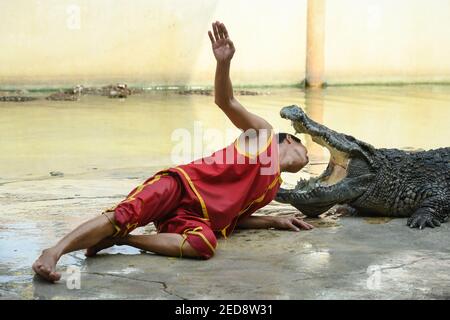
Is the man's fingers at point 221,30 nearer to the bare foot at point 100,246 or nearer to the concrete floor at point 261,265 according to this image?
the concrete floor at point 261,265

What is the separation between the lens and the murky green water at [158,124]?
7195 mm

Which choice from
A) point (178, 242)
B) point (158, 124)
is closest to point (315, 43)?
point (158, 124)

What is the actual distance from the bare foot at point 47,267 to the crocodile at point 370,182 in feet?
5.41

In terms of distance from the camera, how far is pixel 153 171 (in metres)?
6.32

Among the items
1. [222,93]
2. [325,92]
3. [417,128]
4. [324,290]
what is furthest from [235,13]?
[324,290]

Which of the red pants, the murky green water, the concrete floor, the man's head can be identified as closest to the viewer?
the concrete floor

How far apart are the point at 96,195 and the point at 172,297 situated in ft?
7.86

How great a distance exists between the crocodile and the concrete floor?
12 cm

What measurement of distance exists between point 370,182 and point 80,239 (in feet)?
6.50

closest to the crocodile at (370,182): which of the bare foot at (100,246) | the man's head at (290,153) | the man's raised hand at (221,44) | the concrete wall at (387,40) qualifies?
the man's head at (290,153)

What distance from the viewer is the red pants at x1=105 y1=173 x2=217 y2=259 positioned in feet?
11.5

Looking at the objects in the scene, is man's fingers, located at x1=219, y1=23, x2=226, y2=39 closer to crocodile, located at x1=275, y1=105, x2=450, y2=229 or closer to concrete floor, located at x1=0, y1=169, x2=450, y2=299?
crocodile, located at x1=275, y1=105, x2=450, y2=229

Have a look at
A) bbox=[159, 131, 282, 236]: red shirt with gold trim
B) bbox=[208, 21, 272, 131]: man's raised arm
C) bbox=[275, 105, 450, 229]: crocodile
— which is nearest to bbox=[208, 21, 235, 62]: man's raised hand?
bbox=[208, 21, 272, 131]: man's raised arm
